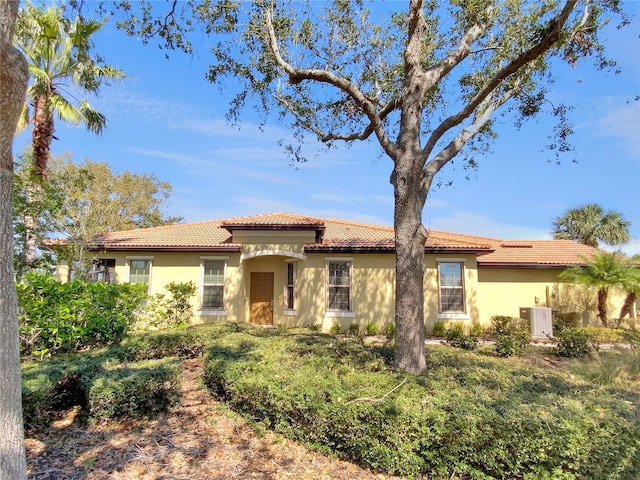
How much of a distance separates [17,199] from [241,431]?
36.2ft

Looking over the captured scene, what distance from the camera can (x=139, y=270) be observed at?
50.3ft

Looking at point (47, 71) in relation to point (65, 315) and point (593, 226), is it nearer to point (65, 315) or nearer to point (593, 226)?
point (65, 315)

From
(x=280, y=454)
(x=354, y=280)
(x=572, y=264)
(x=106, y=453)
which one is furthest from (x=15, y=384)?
(x=572, y=264)

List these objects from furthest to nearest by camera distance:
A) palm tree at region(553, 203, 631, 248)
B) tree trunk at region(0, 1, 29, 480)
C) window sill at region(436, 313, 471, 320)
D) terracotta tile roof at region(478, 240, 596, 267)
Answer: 1. palm tree at region(553, 203, 631, 248)
2. terracotta tile roof at region(478, 240, 596, 267)
3. window sill at region(436, 313, 471, 320)
4. tree trunk at region(0, 1, 29, 480)

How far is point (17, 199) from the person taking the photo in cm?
1155

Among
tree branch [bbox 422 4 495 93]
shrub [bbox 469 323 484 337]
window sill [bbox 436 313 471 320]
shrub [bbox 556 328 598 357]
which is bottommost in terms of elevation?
shrub [bbox 469 323 484 337]

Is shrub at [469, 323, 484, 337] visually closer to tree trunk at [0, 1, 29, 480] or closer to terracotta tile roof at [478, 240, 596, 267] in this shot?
terracotta tile roof at [478, 240, 596, 267]

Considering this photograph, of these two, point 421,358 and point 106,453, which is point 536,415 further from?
point 106,453

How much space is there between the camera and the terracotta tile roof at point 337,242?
1469cm

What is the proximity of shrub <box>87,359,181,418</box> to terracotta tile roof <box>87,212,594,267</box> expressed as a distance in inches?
358

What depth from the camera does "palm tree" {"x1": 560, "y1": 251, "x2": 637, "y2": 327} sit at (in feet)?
47.5

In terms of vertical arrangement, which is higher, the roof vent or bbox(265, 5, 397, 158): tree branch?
bbox(265, 5, 397, 158): tree branch

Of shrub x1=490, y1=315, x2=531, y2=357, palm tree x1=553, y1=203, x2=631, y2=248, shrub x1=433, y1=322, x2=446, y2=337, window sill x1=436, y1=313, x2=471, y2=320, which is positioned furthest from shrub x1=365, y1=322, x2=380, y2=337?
palm tree x1=553, y1=203, x2=631, y2=248

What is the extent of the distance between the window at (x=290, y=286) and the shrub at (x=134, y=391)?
9137 mm
